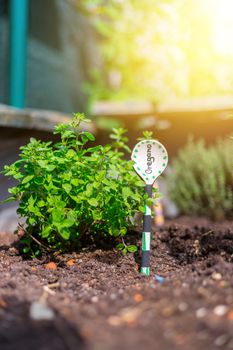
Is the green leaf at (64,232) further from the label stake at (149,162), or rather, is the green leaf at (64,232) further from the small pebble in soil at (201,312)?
the small pebble in soil at (201,312)

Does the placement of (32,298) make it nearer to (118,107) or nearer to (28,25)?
(118,107)

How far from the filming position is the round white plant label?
2.61 m

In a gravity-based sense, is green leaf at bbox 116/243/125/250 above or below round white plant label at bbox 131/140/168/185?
below

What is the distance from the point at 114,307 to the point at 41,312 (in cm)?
25

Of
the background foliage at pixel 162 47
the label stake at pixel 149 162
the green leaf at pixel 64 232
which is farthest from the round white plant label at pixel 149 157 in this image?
the background foliage at pixel 162 47

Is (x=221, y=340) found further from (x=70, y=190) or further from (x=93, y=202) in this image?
(x=70, y=190)

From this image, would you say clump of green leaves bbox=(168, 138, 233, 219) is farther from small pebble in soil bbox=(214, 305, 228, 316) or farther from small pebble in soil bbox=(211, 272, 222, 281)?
small pebble in soil bbox=(214, 305, 228, 316)

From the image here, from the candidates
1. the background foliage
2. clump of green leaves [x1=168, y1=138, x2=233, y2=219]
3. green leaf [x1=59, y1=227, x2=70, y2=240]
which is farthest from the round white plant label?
the background foliage

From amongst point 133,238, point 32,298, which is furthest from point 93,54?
point 32,298

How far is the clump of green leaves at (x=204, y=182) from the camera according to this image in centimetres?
418

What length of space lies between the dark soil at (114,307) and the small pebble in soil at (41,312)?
0.05 ft

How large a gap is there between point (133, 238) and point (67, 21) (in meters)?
4.92

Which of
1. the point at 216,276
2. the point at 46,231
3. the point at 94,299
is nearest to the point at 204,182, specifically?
the point at 46,231

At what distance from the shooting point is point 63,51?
6.86 metres
